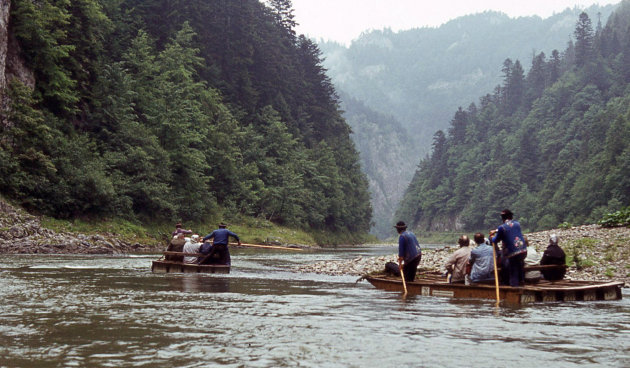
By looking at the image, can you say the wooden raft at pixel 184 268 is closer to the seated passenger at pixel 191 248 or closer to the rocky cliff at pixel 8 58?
the seated passenger at pixel 191 248

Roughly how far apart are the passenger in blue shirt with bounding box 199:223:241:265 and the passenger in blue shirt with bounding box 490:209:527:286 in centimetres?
1309

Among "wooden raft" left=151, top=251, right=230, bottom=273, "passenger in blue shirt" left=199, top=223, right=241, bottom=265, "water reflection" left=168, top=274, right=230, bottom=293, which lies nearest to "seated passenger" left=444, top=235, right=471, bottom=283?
"water reflection" left=168, top=274, right=230, bottom=293

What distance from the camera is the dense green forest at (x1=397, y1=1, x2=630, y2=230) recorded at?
96750 millimetres

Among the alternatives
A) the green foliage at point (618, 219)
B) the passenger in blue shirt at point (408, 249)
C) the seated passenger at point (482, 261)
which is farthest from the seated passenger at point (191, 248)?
the green foliage at point (618, 219)

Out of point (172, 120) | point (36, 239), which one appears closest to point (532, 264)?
point (36, 239)

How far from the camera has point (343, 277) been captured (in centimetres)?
2827

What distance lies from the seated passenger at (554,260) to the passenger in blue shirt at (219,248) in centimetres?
1355

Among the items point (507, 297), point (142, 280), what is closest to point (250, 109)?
point (142, 280)

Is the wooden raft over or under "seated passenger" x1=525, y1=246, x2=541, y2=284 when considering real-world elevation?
under

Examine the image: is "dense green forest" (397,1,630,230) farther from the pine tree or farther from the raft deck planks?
the raft deck planks

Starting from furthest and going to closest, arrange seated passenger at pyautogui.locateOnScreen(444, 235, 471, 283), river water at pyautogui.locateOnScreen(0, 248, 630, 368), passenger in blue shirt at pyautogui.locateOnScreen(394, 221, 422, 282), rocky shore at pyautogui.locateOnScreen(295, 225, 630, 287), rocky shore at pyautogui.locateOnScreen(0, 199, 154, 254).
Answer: rocky shore at pyautogui.locateOnScreen(0, 199, 154, 254) → rocky shore at pyautogui.locateOnScreen(295, 225, 630, 287) → passenger in blue shirt at pyautogui.locateOnScreen(394, 221, 422, 282) → seated passenger at pyautogui.locateOnScreen(444, 235, 471, 283) → river water at pyautogui.locateOnScreen(0, 248, 630, 368)

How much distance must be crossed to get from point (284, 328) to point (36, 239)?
30569mm

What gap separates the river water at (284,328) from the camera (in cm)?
931

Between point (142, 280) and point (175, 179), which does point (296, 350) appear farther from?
point (175, 179)
